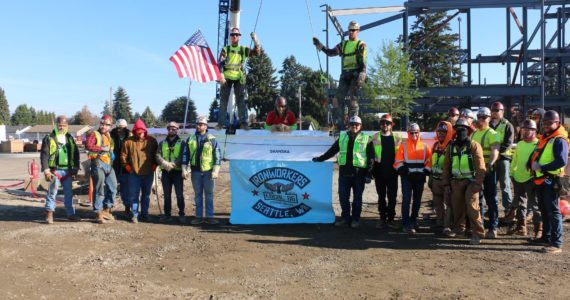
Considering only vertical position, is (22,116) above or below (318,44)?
above

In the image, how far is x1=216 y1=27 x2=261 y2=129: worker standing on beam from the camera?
30.3 feet

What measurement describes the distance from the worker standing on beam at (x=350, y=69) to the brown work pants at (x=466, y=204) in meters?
2.63

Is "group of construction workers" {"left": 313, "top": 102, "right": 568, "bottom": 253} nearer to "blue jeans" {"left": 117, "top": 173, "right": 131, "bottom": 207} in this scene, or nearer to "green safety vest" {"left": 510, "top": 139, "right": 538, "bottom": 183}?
"green safety vest" {"left": 510, "top": 139, "right": 538, "bottom": 183}

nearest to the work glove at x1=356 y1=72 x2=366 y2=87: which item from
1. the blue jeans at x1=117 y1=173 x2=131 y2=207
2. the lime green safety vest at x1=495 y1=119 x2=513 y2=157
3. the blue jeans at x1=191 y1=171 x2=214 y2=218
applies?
the lime green safety vest at x1=495 y1=119 x2=513 y2=157

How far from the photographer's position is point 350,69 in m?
8.85

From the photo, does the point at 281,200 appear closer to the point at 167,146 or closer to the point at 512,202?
the point at 167,146

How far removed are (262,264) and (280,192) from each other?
2455 mm

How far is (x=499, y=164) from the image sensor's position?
293 inches

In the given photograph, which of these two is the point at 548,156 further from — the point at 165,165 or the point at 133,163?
the point at 133,163

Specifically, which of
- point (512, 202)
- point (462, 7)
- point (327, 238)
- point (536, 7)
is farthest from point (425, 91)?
point (327, 238)

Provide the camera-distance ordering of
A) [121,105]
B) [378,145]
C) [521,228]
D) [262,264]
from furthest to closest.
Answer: [121,105]
[378,145]
[521,228]
[262,264]

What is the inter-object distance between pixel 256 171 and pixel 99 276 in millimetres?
3564

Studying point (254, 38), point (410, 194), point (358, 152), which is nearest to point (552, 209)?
point (410, 194)

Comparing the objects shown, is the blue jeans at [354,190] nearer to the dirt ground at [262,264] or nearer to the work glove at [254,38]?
the dirt ground at [262,264]
